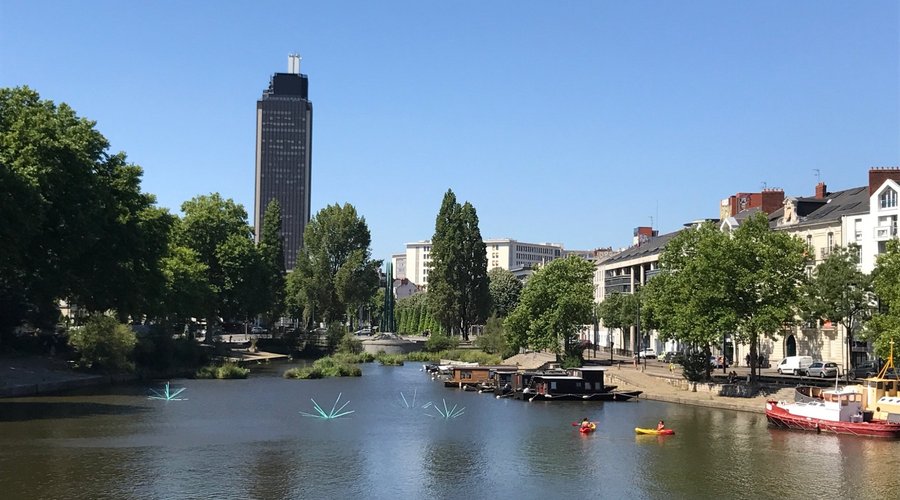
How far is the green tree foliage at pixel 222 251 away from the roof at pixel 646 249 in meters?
50.9

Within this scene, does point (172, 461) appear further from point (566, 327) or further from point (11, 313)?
point (566, 327)

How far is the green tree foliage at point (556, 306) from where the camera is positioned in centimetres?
8862

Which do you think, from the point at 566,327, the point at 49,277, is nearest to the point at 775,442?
the point at 566,327

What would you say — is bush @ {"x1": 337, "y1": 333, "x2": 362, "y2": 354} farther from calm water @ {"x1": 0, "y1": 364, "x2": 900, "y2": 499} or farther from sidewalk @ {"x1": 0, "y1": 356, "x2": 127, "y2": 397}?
calm water @ {"x1": 0, "y1": 364, "x2": 900, "y2": 499}

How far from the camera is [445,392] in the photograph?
76.4 m

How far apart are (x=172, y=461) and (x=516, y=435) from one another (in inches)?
759

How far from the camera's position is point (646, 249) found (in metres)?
121

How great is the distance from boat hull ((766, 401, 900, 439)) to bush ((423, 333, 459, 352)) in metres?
72.2

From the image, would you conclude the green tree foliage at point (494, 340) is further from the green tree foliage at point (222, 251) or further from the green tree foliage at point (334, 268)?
the green tree foliage at point (222, 251)

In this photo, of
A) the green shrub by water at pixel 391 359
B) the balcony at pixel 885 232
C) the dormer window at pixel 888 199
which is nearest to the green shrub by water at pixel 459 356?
the green shrub by water at pixel 391 359

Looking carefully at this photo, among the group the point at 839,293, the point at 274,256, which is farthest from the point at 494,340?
the point at 839,293

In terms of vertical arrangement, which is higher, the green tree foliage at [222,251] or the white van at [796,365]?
the green tree foliage at [222,251]

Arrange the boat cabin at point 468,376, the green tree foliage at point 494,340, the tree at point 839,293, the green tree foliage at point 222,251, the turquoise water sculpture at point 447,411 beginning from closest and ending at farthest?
the turquoise water sculpture at point 447,411, the tree at point 839,293, the boat cabin at point 468,376, the green tree foliage at point 494,340, the green tree foliage at point 222,251

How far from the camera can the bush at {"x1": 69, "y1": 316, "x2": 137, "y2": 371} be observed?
245ft
